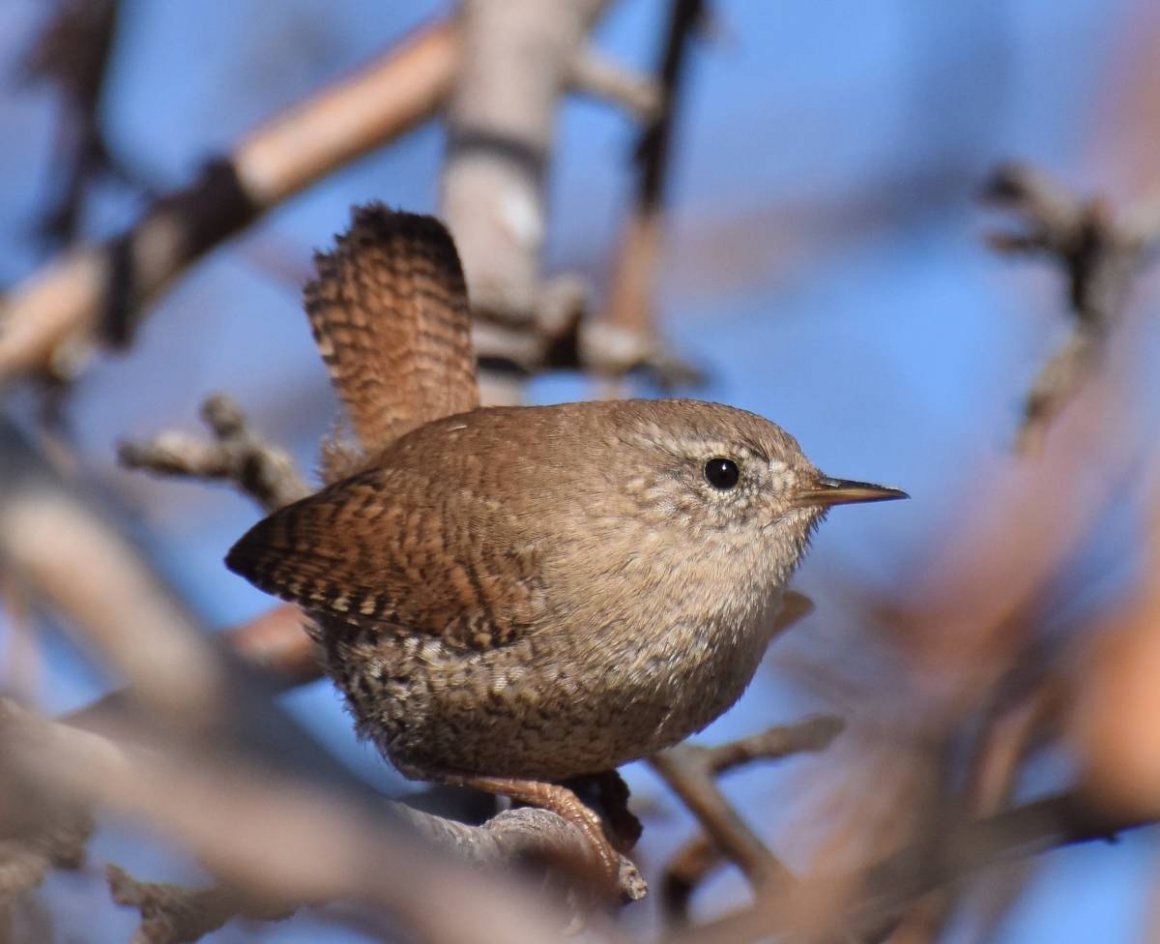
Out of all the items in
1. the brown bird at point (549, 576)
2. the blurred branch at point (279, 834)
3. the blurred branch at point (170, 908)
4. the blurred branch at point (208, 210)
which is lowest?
the blurred branch at point (279, 834)

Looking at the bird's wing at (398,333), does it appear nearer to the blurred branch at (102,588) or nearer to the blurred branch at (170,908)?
the blurred branch at (170,908)

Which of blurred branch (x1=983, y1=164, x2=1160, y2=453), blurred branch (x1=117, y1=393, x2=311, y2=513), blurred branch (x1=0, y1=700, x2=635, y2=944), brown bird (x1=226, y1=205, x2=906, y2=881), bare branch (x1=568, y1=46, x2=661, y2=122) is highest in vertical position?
bare branch (x1=568, y1=46, x2=661, y2=122)

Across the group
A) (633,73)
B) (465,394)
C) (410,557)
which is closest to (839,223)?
(633,73)

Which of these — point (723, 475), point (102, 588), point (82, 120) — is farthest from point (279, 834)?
point (82, 120)

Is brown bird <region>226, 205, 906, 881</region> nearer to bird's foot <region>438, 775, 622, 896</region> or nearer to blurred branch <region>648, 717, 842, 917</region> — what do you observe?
bird's foot <region>438, 775, 622, 896</region>

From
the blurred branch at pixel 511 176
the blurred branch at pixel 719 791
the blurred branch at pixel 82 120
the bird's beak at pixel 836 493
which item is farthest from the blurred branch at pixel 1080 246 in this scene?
the blurred branch at pixel 82 120

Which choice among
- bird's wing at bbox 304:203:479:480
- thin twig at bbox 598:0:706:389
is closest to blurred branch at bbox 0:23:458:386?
bird's wing at bbox 304:203:479:480
